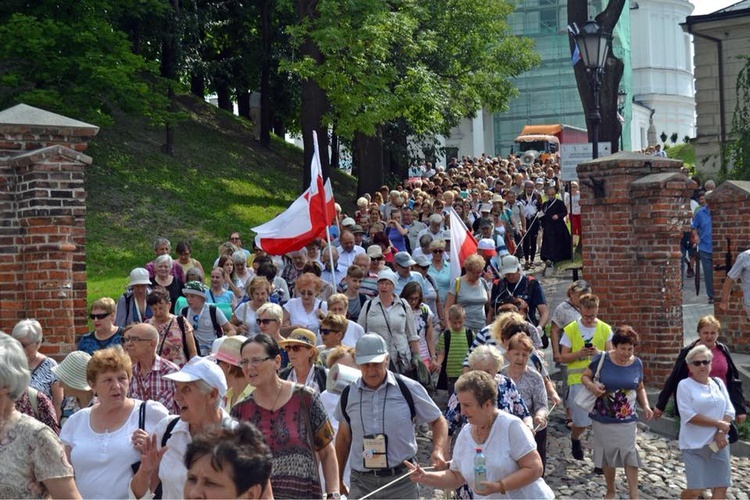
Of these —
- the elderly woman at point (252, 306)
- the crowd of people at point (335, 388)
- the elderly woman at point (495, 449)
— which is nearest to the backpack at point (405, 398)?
the crowd of people at point (335, 388)

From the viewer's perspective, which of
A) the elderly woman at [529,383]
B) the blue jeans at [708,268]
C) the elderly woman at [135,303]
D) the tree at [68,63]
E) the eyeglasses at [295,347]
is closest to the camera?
the eyeglasses at [295,347]

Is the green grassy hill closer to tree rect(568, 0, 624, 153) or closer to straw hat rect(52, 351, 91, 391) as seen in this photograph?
tree rect(568, 0, 624, 153)

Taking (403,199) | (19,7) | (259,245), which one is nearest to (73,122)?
(259,245)

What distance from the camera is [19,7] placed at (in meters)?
26.2

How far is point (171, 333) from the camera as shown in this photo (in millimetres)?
10648

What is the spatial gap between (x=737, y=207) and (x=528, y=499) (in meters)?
11.1

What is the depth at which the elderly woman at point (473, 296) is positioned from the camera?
46.4 ft

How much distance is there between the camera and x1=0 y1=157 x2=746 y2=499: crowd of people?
6.53m

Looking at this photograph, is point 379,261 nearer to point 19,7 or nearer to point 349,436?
point 349,436

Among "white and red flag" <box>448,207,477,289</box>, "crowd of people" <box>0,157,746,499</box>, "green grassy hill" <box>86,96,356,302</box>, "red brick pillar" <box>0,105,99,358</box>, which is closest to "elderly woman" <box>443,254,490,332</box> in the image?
"crowd of people" <box>0,157,746,499</box>

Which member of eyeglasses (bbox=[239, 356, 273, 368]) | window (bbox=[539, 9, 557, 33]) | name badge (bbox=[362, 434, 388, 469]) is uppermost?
window (bbox=[539, 9, 557, 33])

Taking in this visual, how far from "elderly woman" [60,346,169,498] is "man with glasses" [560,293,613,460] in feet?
20.4

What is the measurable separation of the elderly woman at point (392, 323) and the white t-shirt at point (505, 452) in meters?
5.22

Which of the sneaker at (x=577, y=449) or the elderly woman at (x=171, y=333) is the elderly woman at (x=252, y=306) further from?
the sneaker at (x=577, y=449)
